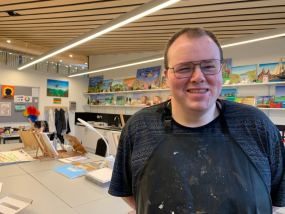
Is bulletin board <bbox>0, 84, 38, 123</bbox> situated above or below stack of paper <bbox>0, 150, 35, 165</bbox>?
above

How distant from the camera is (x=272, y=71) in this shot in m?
4.18

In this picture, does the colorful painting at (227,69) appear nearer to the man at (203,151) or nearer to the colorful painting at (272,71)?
the colorful painting at (272,71)

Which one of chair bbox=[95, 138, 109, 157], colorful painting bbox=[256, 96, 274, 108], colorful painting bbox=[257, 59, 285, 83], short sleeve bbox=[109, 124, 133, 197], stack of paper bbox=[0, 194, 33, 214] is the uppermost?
colorful painting bbox=[257, 59, 285, 83]

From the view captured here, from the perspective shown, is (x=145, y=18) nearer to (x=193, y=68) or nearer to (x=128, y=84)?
(x=193, y=68)

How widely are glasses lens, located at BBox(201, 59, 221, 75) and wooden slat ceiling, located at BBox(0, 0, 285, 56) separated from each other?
7.70 ft

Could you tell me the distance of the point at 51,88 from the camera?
24.4 ft

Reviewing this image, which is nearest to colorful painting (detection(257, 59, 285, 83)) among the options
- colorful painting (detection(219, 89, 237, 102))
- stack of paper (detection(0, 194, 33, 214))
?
colorful painting (detection(219, 89, 237, 102))

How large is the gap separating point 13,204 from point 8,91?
237 inches

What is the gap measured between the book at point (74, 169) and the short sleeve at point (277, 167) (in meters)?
1.88

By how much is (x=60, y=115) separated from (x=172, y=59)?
23.9ft

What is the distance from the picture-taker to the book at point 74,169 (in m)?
2.27

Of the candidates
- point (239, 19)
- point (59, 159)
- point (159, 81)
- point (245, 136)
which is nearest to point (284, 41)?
point (239, 19)

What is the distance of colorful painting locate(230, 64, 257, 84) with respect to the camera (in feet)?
14.6

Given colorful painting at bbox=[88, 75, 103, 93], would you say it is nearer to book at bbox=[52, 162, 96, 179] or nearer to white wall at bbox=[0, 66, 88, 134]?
white wall at bbox=[0, 66, 88, 134]
